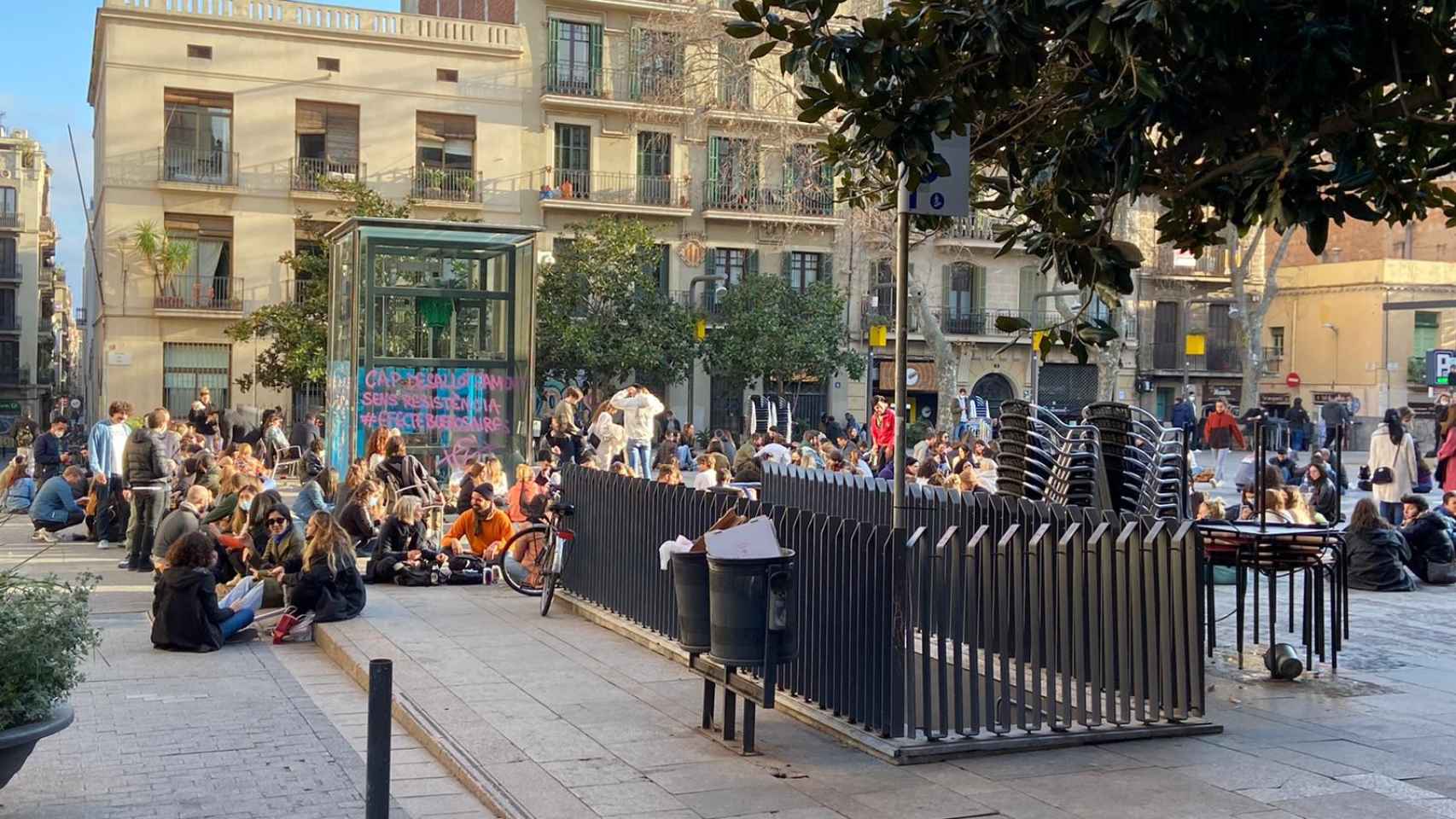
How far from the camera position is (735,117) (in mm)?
33438

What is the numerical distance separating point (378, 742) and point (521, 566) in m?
7.59

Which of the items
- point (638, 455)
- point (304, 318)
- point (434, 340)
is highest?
point (304, 318)

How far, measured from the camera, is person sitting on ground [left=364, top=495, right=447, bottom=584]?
44.5 feet

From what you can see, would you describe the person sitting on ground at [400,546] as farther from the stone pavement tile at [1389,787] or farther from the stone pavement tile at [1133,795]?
the stone pavement tile at [1389,787]

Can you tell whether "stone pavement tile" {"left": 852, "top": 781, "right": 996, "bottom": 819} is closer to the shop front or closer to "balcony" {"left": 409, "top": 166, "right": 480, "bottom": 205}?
the shop front

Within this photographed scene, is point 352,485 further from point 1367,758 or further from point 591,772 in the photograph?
point 1367,758

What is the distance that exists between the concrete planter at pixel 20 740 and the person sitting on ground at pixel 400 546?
23.8 feet

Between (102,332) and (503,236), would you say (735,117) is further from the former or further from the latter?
(102,332)

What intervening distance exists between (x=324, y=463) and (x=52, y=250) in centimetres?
8090

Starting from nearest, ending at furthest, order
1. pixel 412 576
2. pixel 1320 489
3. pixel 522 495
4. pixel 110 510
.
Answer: pixel 412 576, pixel 522 495, pixel 1320 489, pixel 110 510

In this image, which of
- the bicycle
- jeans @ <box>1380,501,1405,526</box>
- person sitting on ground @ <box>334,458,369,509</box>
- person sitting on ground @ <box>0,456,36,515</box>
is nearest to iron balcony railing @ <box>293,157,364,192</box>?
person sitting on ground @ <box>0,456,36,515</box>

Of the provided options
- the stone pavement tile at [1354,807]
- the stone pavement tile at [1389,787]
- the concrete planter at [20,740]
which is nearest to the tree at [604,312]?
the concrete planter at [20,740]

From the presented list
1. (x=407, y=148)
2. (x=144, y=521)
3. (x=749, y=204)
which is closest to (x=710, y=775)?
(x=144, y=521)

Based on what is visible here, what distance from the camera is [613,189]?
139ft
